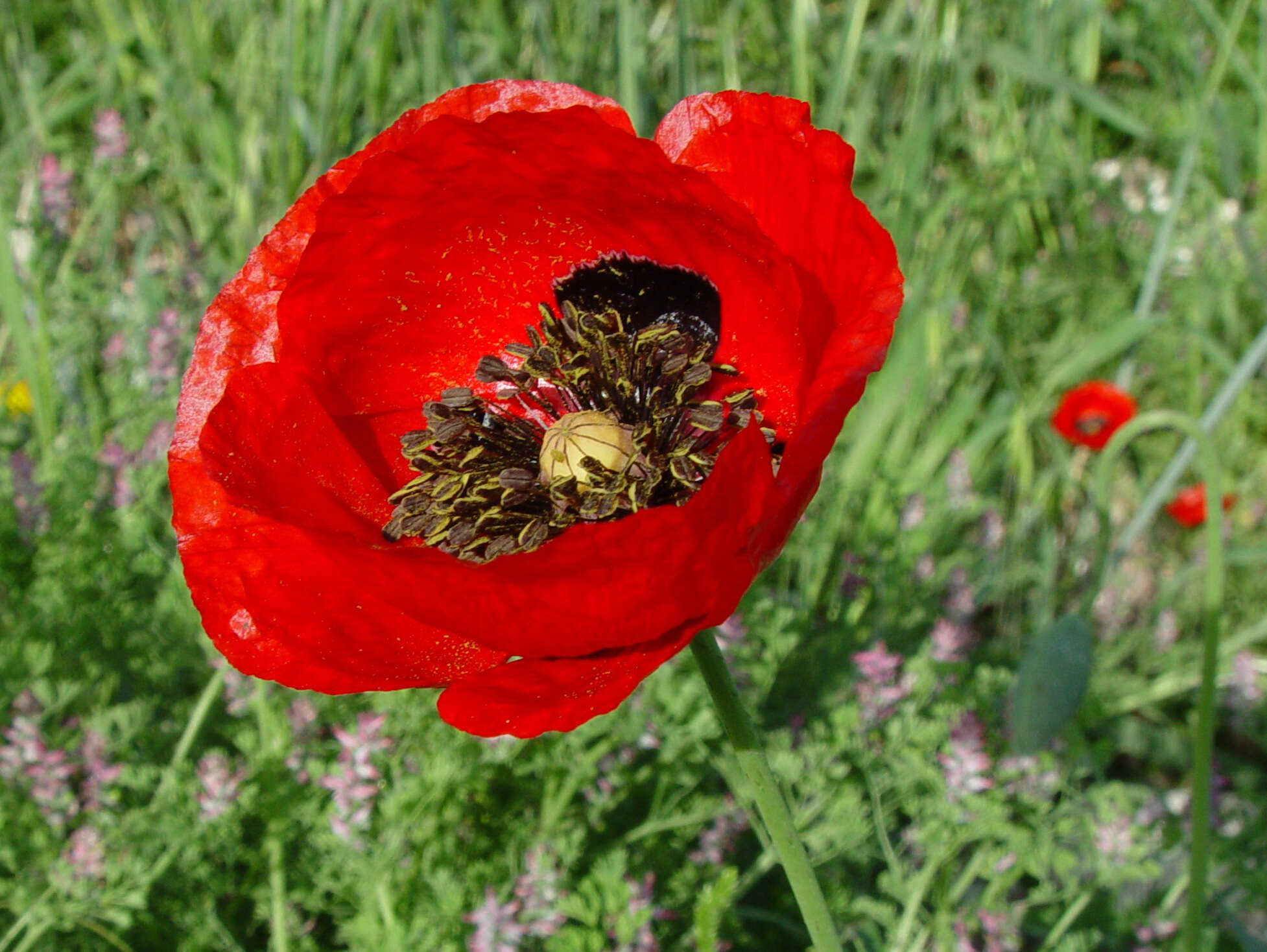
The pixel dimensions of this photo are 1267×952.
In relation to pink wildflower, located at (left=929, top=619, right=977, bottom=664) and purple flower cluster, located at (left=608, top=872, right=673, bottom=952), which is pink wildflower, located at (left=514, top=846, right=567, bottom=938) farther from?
pink wildflower, located at (left=929, top=619, right=977, bottom=664)

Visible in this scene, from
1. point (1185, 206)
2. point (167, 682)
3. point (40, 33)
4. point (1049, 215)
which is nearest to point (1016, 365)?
point (1049, 215)

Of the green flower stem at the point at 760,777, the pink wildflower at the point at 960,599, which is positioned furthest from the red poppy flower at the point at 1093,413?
the green flower stem at the point at 760,777

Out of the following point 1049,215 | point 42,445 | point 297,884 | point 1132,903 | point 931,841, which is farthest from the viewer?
point 1049,215

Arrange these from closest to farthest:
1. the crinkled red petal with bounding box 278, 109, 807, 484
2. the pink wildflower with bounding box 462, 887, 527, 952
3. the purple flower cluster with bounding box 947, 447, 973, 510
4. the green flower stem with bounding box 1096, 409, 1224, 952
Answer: the crinkled red petal with bounding box 278, 109, 807, 484, the green flower stem with bounding box 1096, 409, 1224, 952, the pink wildflower with bounding box 462, 887, 527, 952, the purple flower cluster with bounding box 947, 447, 973, 510

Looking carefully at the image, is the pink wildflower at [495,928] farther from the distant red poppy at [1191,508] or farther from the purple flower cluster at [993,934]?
the distant red poppy at [1191,508]

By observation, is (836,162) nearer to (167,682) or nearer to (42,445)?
(167,682)

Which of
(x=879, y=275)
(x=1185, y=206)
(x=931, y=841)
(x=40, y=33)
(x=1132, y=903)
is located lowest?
(x=1132, y=903)

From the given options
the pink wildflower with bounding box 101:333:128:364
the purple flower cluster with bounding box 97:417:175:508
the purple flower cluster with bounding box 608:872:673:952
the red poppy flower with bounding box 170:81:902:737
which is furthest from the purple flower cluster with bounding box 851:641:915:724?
the pink wildflower with bounding box 101:333:128:364
